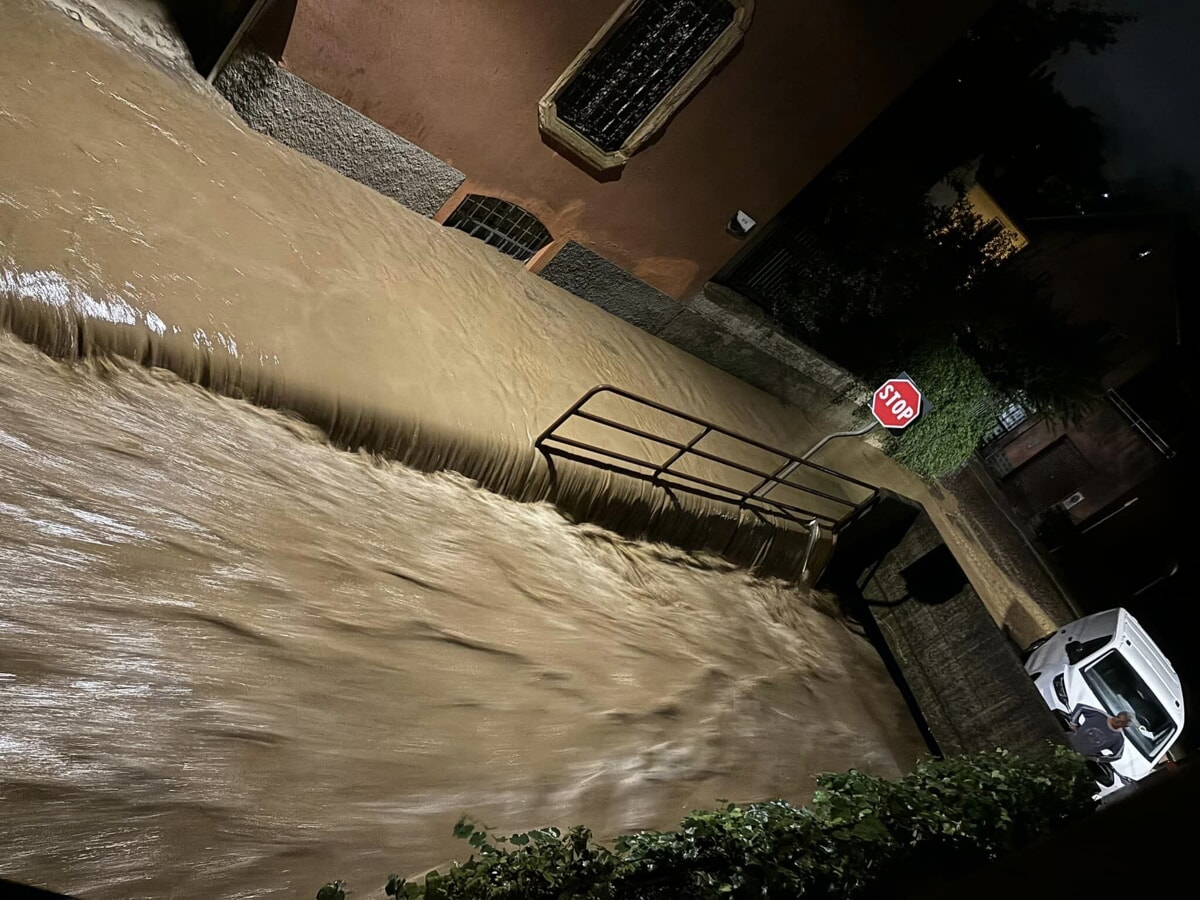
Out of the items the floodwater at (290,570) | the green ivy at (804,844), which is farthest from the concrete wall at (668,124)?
the green ivy at (804,844)

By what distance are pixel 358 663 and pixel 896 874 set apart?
2.78 metres

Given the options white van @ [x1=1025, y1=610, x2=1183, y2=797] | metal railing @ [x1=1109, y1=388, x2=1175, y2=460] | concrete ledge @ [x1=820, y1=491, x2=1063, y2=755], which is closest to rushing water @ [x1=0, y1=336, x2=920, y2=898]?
concrete ledge @ [x1=820, y1=491, x2=1063, y2=755]

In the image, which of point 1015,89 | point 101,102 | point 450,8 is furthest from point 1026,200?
point 101,102

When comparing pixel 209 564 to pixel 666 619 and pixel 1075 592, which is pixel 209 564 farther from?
pixel 1075 592

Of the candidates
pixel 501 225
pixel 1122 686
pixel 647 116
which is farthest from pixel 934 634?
pixel 501 225

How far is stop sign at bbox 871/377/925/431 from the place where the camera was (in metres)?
7.17

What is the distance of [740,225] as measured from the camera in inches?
317

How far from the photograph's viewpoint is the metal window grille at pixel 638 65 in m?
6.48

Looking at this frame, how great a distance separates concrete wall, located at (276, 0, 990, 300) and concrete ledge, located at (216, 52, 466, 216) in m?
0.12

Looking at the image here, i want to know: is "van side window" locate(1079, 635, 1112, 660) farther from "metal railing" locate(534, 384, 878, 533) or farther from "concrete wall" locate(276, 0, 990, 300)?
"concrete wall" locate(276, 0, 990, 300)

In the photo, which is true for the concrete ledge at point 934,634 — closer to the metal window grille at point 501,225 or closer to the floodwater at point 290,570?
the floodwater at point 290,570

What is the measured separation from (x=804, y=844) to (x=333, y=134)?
20.7 ft

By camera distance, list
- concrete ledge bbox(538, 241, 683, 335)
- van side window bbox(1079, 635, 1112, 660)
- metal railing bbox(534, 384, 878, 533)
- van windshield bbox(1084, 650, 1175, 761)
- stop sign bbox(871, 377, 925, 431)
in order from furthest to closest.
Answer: van side window bbox(1079, 635, 1112, 660) < van windshield bbox(1084, 650, 1175, 761) < concrete ledge bbox(538, 241, 683, 335) < stop sign bbox(871, 377, 925, 431) < metal railing bbox(534, 384, 878, 533)

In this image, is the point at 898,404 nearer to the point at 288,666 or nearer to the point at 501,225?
the point at 501,225
